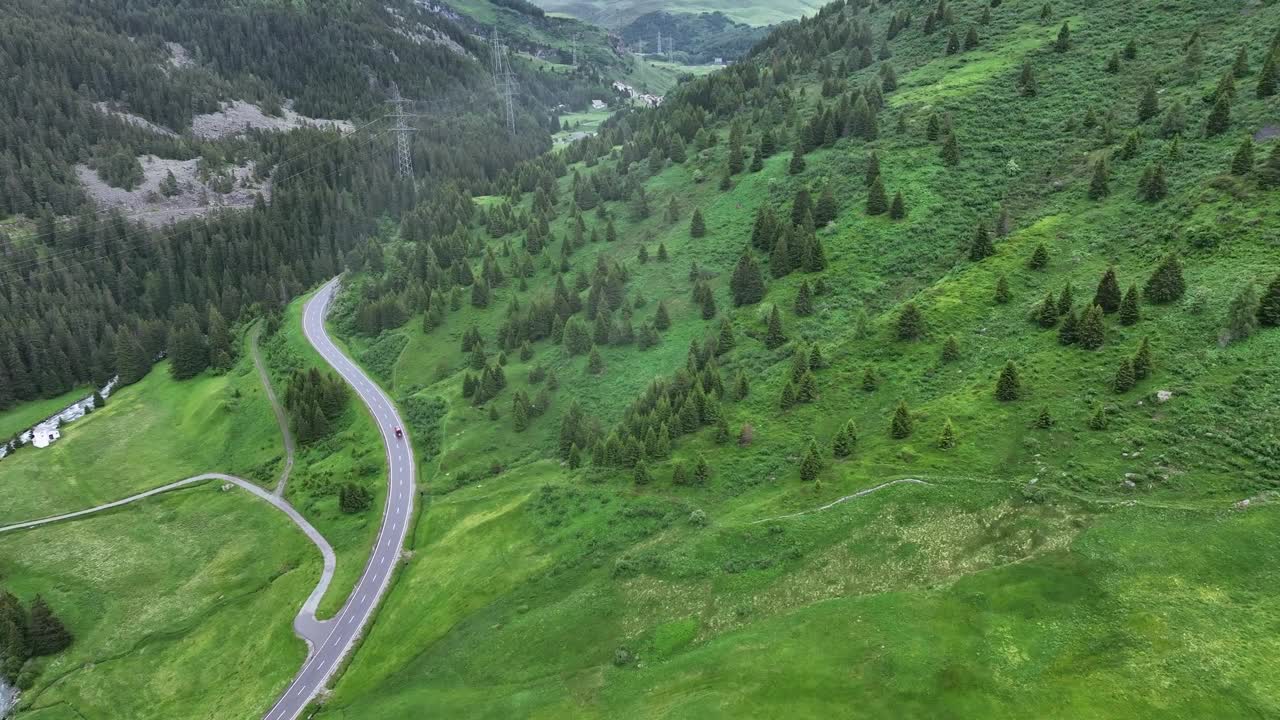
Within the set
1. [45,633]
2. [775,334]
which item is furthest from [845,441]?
[45,633]

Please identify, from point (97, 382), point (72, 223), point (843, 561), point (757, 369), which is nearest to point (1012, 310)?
point (757, 369)

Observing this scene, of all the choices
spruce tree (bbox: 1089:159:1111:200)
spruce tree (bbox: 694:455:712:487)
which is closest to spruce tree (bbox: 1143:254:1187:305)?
spruce tree (bbox: 1089:159:1111:200)

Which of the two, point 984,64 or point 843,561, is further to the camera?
point 984,64

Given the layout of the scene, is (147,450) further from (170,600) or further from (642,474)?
(642,474)

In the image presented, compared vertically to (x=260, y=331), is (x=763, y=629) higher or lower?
lower

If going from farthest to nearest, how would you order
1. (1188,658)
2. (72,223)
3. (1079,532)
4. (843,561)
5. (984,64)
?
(72,223) < (984,64) < (843,561) < (1079,532) < (1188,658)

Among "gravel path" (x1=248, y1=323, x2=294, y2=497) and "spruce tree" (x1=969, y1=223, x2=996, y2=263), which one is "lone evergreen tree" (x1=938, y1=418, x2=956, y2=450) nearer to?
"spruce tree" (x1=969, y1=223, x2=996, y2=263)

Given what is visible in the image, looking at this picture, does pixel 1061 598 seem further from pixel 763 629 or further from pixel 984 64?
pixel 984 64

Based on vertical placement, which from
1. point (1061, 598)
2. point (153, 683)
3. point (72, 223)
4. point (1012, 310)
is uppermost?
point (72, 223)
